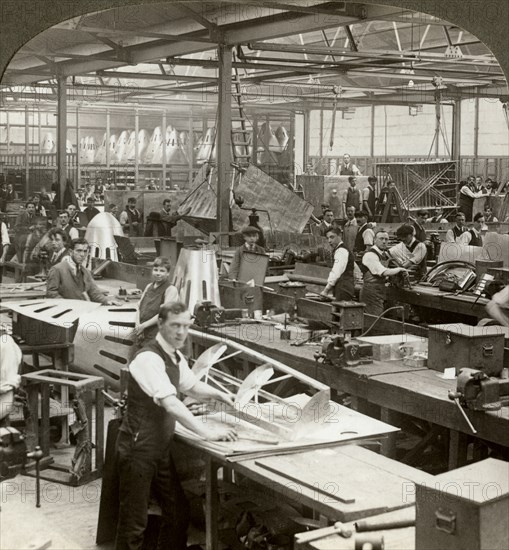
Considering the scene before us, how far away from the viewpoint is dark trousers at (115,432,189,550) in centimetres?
542

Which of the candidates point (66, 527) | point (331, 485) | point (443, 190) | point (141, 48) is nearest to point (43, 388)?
point (66, 527)

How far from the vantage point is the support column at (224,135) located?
526 inches

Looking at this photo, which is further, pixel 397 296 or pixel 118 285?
pixel 397 296

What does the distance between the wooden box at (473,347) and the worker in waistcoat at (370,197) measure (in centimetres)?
1464

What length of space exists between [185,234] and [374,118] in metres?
16.2

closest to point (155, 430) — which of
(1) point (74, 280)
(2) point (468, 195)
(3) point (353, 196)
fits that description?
(1) point (74, 280)

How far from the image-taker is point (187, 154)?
30594mm

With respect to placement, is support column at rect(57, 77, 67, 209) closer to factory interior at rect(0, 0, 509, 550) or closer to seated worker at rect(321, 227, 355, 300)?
factory interior at rect(0, 0, 509, 550)

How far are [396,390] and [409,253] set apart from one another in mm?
5420

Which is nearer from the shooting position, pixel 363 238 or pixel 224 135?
pixel 224 135

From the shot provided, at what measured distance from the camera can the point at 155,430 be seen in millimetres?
5426

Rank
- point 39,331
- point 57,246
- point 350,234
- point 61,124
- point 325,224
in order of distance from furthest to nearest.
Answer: point 325,224 < point 61,124 < point 350,234 < point 57,246 < point 39,331

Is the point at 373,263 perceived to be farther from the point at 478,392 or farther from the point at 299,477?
the point at 299,477

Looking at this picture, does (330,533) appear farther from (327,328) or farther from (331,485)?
(327,328)
